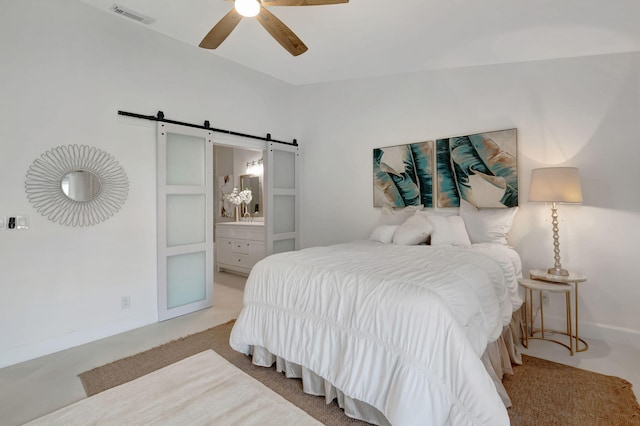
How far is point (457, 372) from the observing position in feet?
4.55

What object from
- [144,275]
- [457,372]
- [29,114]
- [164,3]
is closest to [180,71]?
[164,3]

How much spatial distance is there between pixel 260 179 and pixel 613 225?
15.5 feet

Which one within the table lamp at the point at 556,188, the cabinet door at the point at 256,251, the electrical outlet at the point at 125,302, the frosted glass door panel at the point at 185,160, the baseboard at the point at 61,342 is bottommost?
the baseboard at the point at 61,342

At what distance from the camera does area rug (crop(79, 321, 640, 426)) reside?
174 centimetres

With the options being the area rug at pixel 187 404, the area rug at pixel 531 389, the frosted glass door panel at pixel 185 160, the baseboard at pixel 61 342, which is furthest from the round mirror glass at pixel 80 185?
the area rug at pixel 187 404

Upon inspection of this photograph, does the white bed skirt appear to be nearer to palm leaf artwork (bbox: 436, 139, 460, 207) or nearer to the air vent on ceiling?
palm leaf artwork (bbox: 436, 139, 460, 207)

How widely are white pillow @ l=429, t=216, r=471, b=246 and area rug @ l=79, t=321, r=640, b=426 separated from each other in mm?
1042

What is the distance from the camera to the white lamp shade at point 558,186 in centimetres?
252

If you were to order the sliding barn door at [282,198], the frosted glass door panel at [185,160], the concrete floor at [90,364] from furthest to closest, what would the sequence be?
the sliding barn door at [282,198] → the frosted glass door panel at [185,160] → the concrete floor at [90,364]

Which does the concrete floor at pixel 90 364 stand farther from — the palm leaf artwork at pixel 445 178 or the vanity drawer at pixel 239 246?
the vanity drawer at pixel 239 246

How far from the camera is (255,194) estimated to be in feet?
19.0

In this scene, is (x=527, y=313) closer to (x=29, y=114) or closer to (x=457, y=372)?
(x=457, y=372)

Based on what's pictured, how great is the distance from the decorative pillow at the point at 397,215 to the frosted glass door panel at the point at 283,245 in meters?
1.64

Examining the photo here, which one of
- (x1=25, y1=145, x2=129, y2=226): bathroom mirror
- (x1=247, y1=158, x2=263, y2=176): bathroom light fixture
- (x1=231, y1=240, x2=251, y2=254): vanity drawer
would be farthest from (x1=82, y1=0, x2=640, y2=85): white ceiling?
(x1=231, y1=240, x2=251, y2=254): vanity drawer
